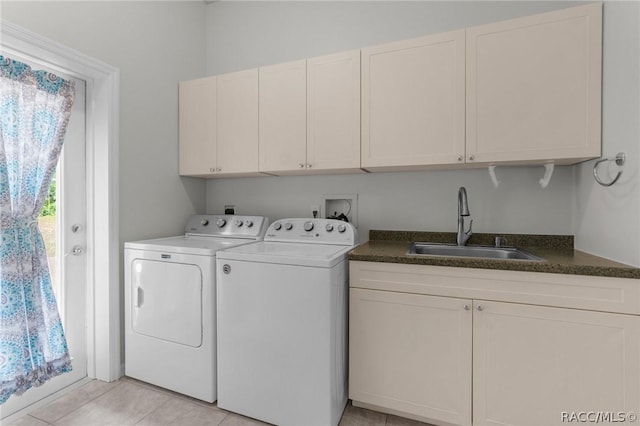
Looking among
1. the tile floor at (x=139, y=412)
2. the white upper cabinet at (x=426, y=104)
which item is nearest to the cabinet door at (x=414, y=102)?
the white upper cabinet at (x=426, y=104)

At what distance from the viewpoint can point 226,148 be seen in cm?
223

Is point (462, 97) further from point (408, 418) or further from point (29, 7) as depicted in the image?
point (29, 7)

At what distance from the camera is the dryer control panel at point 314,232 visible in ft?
6.41

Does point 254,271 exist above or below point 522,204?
below

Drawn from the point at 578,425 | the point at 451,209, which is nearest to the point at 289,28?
the point at 451,209

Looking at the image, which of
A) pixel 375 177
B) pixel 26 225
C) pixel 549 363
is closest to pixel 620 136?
pixel 549 363

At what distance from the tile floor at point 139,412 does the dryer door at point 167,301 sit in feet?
1.15

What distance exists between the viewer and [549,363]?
1.30m

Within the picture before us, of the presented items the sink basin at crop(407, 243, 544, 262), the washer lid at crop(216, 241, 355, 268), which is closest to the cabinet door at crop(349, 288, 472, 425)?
the washer lid at crop(216, 241, 355, 268)

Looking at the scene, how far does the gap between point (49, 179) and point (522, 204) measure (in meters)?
2.84

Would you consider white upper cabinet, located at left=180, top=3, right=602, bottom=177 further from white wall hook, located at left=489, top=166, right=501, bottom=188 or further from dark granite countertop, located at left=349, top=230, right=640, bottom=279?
dark granite countertop, located at left=349, top=230, right=640, bottom=279

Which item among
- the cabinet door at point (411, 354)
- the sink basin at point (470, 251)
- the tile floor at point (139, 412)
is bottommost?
the tile floor at point (139, 412)

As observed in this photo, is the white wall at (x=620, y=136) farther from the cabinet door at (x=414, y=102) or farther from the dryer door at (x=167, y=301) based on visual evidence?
the dryer door at (x=167, y=301)

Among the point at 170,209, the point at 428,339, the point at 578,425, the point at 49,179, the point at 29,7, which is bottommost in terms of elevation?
the point at 578,425
